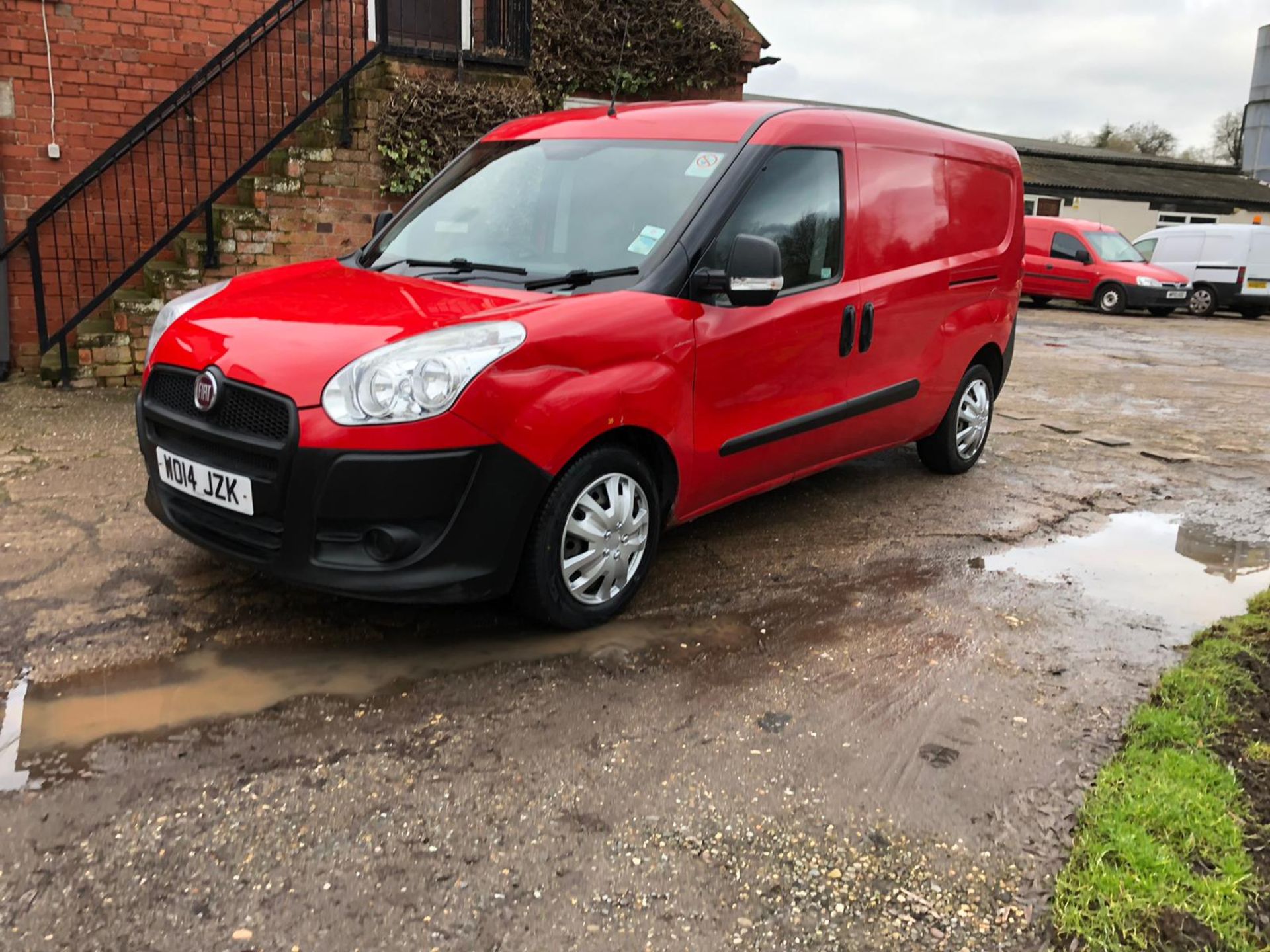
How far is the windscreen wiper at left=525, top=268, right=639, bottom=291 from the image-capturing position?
3713mm

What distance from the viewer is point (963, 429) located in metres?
6.02

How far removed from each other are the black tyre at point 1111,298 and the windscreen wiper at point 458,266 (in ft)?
60.0

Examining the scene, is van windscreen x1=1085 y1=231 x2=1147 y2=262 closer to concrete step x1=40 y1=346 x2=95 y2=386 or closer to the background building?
the background building

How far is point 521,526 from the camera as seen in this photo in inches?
131

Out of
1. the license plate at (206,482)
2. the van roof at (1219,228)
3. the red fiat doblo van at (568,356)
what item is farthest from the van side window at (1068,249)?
the license plate at (206,482)

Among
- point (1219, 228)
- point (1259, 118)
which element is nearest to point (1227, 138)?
point (1259, 118)

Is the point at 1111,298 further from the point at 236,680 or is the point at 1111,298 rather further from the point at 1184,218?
the point at 236,680

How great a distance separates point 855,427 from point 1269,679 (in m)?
2.02

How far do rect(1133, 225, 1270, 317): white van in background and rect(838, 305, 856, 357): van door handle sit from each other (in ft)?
61.4

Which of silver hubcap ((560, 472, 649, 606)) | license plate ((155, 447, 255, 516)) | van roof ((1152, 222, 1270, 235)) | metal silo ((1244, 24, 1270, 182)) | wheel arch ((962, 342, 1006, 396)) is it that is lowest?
silver hubcap ((560, 472, 649, 606))

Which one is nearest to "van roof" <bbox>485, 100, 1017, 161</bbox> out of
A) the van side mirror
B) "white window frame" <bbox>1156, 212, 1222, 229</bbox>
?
the van side mirror

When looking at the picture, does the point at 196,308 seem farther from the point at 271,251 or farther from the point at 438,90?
the point at 438,90

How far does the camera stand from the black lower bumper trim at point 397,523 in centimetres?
309

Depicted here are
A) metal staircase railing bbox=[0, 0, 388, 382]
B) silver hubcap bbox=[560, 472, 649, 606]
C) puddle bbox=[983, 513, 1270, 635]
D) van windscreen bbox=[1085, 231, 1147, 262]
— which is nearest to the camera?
silver hubcap bbox=[560, 472, 649, 606]
